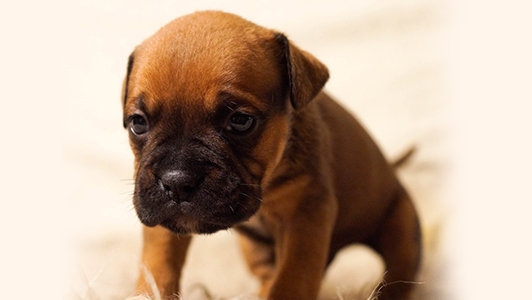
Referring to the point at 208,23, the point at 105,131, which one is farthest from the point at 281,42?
the point at 105,131

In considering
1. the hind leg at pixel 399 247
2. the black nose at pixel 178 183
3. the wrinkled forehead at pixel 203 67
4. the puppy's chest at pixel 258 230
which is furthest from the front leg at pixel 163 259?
the hind leg at pixel 399 247

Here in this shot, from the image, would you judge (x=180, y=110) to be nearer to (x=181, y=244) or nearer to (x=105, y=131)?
(x=181, y=244)

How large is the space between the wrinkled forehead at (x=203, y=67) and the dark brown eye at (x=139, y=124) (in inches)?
4.2

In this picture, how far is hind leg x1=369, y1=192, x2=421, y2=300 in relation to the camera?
3703mm

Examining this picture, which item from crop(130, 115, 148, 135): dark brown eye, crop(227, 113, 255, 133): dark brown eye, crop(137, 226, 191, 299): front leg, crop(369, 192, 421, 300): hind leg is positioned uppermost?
crop(227, 113, 255, 133): dark brown eye

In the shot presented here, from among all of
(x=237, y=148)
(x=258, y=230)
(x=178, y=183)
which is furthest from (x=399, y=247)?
(x=178, y=183)

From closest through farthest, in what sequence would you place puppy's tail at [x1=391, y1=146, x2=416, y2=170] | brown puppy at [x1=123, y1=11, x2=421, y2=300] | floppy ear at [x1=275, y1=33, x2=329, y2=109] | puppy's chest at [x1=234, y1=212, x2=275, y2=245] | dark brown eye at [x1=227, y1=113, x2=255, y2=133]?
1. brown puppy at [x1=123, y1=11, x2=421, y2=300]
2. dark brown eye at [x1=227, y1=113, x2=255, y2=133]
3. floppy ear at [x1=275, y1=33, x2=329, y2=109]
4. puppy's chest at [x1=234, y1=212, x2=275, y2=245]
5. puppy's tail at [x1=391, y1=146, x2=416, y2=170]

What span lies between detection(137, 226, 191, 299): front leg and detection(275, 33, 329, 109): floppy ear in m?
0.96

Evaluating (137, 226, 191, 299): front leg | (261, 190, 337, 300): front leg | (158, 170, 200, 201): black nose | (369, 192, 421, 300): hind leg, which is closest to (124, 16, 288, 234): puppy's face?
(158, 170, 200, 201): black nose

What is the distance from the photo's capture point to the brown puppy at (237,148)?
Result: 8.38 feet

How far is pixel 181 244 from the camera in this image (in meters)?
3.22

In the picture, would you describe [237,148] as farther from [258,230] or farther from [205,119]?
[258,230]

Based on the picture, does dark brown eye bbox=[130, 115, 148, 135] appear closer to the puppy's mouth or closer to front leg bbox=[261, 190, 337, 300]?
the puppy's mouth

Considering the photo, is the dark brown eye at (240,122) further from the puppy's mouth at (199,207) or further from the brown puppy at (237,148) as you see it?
the puppy's mouth at (199,207)
